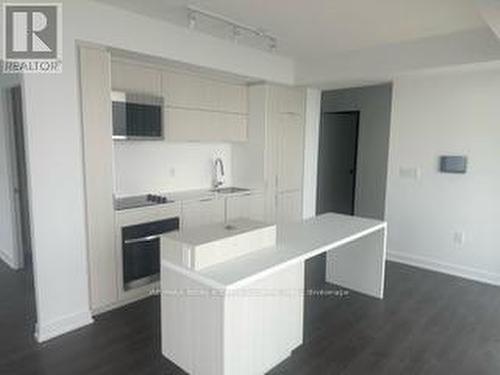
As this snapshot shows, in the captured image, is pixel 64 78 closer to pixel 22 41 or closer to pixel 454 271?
pixel 22 41

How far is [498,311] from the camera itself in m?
3.22

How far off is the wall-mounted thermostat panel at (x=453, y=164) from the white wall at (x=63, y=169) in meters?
3.42

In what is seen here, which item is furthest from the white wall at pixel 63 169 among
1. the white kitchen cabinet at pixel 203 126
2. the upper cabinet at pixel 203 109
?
the white kitchen cabinet at pixel 203 126

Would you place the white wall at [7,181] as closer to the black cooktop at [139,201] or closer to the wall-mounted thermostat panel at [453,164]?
the black cooktop at [139,201]

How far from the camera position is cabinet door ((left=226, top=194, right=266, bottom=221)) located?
4.15 m

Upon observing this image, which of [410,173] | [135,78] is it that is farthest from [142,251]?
[410,173]

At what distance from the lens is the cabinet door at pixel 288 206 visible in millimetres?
4859

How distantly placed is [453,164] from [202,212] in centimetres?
284

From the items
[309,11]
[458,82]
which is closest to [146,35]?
[309,11]

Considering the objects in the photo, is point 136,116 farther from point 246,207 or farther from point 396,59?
point 396,59

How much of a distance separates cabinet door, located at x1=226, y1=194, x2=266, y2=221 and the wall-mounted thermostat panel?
2159mm

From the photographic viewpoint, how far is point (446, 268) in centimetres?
411

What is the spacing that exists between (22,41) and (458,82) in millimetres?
4164

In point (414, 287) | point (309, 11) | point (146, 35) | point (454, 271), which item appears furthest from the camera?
point (454, 271)
